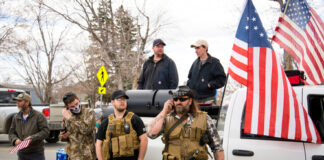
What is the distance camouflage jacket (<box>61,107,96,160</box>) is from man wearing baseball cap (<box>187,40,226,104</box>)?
5.43 feet

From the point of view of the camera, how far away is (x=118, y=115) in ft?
13.1

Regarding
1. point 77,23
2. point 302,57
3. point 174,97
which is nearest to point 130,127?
point 174,97

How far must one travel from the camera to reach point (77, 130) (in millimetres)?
4629

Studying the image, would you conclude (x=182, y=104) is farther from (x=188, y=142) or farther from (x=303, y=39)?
(x=303, y=39)

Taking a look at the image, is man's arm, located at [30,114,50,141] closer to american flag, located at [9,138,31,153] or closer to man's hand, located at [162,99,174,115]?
american flag, located at [9,138,31,153]

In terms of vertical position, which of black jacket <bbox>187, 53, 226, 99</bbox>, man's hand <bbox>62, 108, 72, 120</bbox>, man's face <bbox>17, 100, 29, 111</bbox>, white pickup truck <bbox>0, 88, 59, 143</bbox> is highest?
black jacket <bbox>187, 53, 226, 99</bbox>

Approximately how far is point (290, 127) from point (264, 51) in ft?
2.89

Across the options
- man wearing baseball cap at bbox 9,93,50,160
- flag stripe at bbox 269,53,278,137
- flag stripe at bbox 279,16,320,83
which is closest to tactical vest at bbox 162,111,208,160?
flag stripe at bbox 269,53,278,137

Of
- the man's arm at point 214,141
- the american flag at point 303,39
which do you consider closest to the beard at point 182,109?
the man's arm at point 214,141

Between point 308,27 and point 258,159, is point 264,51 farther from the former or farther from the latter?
point 308,27

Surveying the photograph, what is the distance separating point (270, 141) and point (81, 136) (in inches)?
103

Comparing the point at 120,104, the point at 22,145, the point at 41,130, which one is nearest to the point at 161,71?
the point at 120,104

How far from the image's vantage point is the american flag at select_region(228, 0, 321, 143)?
341cm

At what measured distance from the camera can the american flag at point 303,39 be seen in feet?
16.6
